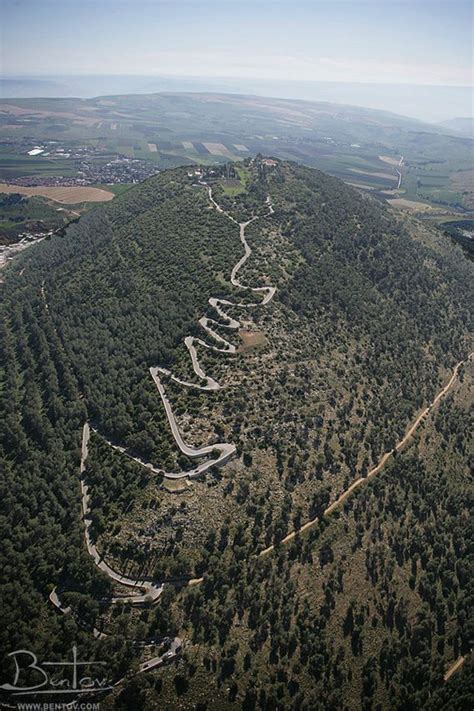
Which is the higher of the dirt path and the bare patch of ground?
the bare patch of ground

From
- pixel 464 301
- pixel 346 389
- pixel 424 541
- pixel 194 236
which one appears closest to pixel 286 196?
pixel 194 236

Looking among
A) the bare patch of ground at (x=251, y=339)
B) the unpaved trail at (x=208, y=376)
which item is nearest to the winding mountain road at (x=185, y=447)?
the unpaved trail at (x=208, y=376)

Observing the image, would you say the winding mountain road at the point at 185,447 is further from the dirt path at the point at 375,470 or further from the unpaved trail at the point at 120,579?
the dirt path at the point at 375,470

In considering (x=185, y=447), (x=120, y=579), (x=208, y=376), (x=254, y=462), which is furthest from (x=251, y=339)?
(x=120, y=579)

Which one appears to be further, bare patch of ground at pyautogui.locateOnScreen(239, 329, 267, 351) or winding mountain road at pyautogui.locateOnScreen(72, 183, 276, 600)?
bare patch of ground at pyautogui.locateOnScreen(239, 329, 267, 351)

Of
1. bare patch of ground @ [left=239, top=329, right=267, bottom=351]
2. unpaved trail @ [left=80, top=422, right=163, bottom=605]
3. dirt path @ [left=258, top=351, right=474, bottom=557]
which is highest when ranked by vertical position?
bare patch of ground @ [left=239, top=329, right=267, bottom=351]

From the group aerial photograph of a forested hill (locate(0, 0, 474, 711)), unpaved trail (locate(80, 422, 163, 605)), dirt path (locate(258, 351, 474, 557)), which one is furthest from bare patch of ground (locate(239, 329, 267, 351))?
unpaved trail (locate(80, 422, 163, 605))

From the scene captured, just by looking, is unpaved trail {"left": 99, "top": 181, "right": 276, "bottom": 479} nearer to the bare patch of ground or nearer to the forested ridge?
the forested ridge

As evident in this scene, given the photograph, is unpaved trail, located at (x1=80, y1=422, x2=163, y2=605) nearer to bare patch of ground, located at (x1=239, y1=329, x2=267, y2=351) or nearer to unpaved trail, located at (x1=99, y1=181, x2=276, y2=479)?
unpaved trail, located at (x1=99, y1=181, x2=276, y2=479)

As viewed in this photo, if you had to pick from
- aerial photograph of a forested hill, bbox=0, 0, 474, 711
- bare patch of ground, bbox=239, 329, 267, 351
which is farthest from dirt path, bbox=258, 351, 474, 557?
bare patch of ground, bbox=239, 329, 267, 351
